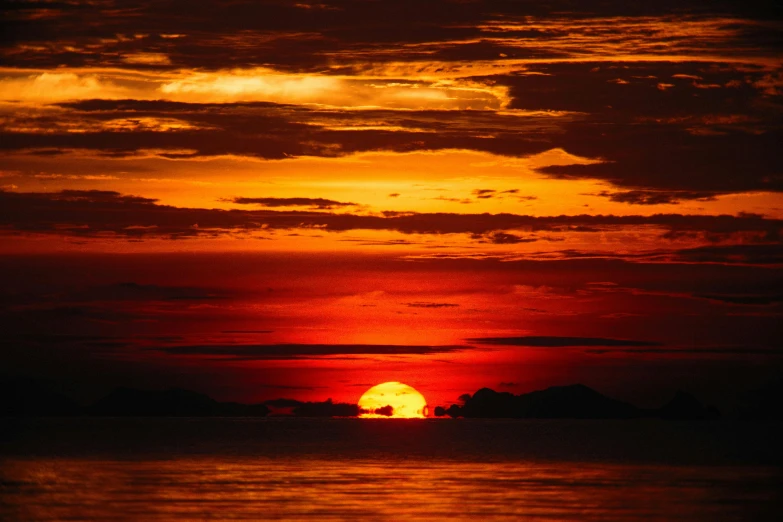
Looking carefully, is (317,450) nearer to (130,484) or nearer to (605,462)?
(605,462)

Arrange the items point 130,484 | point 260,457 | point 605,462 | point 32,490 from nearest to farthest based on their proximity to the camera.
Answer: point 32,490
point 130,484
point 605,462
point 260,457

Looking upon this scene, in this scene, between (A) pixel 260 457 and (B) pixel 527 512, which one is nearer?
(B) pixel 527 512

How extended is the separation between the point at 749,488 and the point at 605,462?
25787mm

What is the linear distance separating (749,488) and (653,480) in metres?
7.04

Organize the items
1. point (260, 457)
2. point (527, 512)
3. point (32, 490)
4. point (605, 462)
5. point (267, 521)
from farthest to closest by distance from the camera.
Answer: point (260, 457)
point (605, 462)
point (32, 490)
point (527, 512)
point (267, 521)

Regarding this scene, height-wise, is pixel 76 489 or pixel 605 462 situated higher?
pixel 605 462

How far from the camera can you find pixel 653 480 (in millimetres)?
66250

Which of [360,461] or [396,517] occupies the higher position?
[360,461]

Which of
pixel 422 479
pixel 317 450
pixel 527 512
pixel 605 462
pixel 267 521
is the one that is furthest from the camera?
pixel 317 450

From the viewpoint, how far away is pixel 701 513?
159 feet

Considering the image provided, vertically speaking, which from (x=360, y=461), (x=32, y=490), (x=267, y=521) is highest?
(x=360, y=461)

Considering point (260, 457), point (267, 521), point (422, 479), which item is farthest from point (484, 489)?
point (260, 457)

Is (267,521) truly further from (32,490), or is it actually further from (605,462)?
(605,462)

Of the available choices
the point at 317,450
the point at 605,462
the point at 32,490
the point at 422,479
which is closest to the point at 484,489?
the point at 422,479
